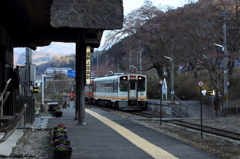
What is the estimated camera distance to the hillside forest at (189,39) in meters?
24.5

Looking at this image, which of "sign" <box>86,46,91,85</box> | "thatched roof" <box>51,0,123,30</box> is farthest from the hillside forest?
"thatched roof" <box>51,0,123,30</box>

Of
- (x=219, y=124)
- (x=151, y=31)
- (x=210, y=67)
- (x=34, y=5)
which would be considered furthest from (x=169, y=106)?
(x=34, y=5)

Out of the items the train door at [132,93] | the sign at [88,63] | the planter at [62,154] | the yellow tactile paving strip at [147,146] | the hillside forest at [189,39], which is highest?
the hillside forest at [189,39]

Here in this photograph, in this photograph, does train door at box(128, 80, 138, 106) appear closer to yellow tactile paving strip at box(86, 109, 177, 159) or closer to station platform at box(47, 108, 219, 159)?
station platform at box(47, 108, 219, 159)

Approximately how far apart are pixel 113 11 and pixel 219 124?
12112mm

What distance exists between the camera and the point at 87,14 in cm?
800

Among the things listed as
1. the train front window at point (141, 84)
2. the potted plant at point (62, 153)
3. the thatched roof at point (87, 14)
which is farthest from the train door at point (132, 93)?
the potted plant at point (62, 153)

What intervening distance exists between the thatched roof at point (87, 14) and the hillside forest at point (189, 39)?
50.5ft

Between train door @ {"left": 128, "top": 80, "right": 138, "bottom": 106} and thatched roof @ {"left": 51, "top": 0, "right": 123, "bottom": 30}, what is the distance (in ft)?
61.1

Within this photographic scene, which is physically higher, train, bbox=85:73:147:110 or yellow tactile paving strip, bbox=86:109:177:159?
train, bbox=85:73:147:110

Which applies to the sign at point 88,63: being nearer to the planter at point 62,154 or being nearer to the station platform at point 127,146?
the station platform at point 127,146

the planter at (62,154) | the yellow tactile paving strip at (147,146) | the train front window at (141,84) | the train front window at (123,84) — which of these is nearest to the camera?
the planter at (62,154)

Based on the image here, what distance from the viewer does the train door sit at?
87.8ft

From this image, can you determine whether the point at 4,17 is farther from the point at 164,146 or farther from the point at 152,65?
the point at 152,65
